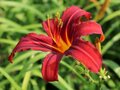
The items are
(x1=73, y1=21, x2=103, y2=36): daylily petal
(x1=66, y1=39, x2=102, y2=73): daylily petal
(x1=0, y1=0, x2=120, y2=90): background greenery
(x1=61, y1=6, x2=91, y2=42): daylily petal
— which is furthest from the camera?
(x1=0, y1=0, x2=120, y2=90): background greenery

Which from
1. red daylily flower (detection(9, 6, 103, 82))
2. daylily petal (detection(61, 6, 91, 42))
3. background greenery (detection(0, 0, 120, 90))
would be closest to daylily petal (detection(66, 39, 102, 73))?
red daylily flower (detection(9, 6, 103, 82))

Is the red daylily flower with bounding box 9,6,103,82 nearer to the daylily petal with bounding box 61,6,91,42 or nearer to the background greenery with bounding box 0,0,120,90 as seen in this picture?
the daylily petal with bounding box 61,6,91,42

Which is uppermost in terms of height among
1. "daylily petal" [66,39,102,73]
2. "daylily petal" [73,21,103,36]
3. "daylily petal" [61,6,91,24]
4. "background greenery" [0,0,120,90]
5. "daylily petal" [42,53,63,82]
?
"daylily petal" [61,6,91,24]

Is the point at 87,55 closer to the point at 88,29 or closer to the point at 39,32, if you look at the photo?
the point at 88,29

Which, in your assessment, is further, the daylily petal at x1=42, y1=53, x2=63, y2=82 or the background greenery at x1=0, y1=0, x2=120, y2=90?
the background greenery at x1=0, y1=0, x2=120, y2=90

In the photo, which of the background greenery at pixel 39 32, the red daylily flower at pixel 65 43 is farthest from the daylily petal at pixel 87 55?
the background greenery at pixel 39 32

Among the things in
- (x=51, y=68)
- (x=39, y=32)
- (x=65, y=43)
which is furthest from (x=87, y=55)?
(x=39, y=32)

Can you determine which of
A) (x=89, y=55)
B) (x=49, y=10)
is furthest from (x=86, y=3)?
(x=89, y=55)

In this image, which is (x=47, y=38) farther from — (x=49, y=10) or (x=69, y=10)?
(x=49, y=10)
